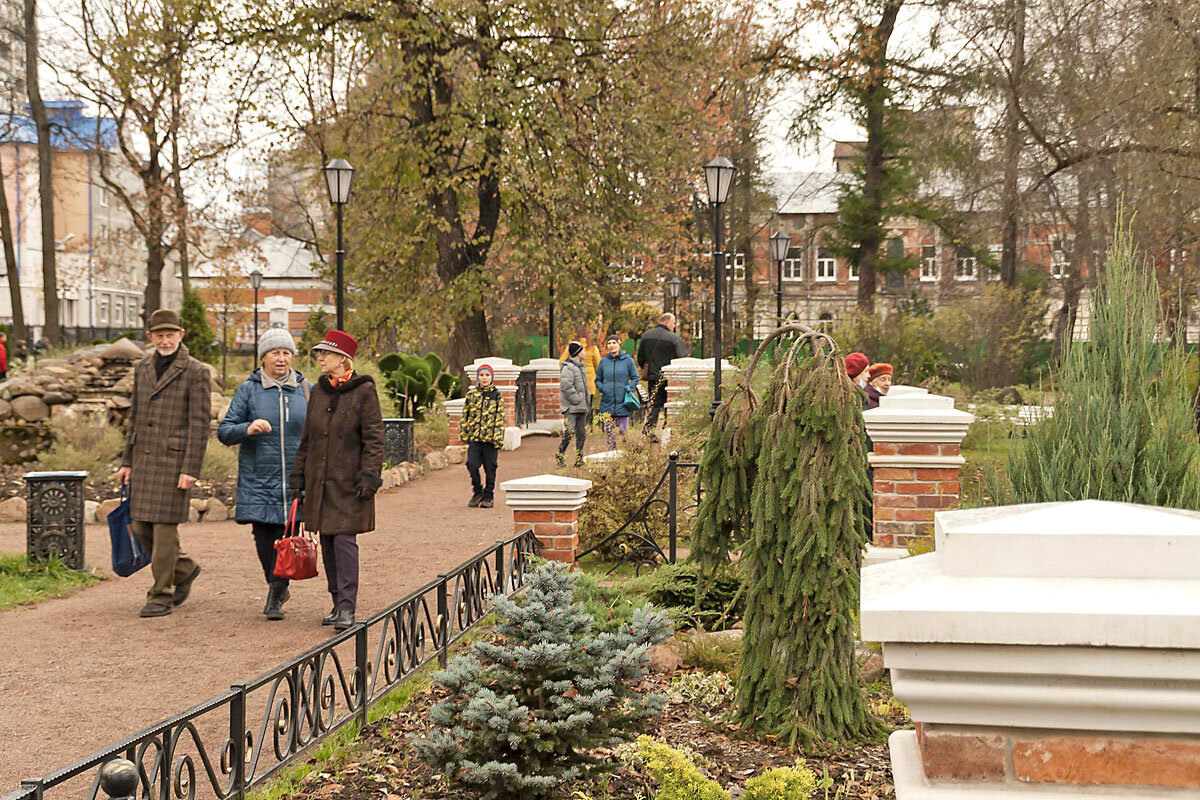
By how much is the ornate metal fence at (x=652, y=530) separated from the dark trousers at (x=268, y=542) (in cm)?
226

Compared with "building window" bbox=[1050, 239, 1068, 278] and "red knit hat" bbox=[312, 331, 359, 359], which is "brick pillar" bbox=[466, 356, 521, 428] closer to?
"red knit hat" bbox=[312, 331, 359, 359]

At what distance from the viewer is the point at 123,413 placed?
16250 millimetres

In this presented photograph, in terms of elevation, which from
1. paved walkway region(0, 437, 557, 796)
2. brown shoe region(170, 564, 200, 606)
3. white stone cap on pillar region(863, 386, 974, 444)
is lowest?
paved walkway region(0, 437, 557, 796)

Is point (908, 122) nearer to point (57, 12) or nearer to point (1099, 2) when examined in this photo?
point (1099, 2)

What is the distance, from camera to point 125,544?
26.6 ft

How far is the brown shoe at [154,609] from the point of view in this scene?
819 centimetres

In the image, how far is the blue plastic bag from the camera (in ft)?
26.4

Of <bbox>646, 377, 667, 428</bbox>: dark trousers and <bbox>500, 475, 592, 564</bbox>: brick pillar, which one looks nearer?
<bbox>500, 475, 592, 564</bbox>: brick pillar

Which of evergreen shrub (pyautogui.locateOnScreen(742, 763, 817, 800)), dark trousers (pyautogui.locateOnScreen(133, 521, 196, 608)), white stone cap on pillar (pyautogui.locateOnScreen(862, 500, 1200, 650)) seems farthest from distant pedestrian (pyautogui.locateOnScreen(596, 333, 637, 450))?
white stone cap on pillar (pyautogui.locateOnScreen(862, 500, 1200, 650))

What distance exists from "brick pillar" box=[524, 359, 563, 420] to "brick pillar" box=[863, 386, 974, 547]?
48.4 feet

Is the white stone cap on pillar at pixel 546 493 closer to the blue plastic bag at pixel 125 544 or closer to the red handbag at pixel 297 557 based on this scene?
the red handbag at pixel 297 557

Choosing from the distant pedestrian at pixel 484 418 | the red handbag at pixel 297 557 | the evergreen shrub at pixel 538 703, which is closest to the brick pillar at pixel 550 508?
the red handbag at pixel 297 557

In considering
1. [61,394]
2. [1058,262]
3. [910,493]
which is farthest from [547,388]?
[1058,262]

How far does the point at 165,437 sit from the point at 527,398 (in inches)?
576
